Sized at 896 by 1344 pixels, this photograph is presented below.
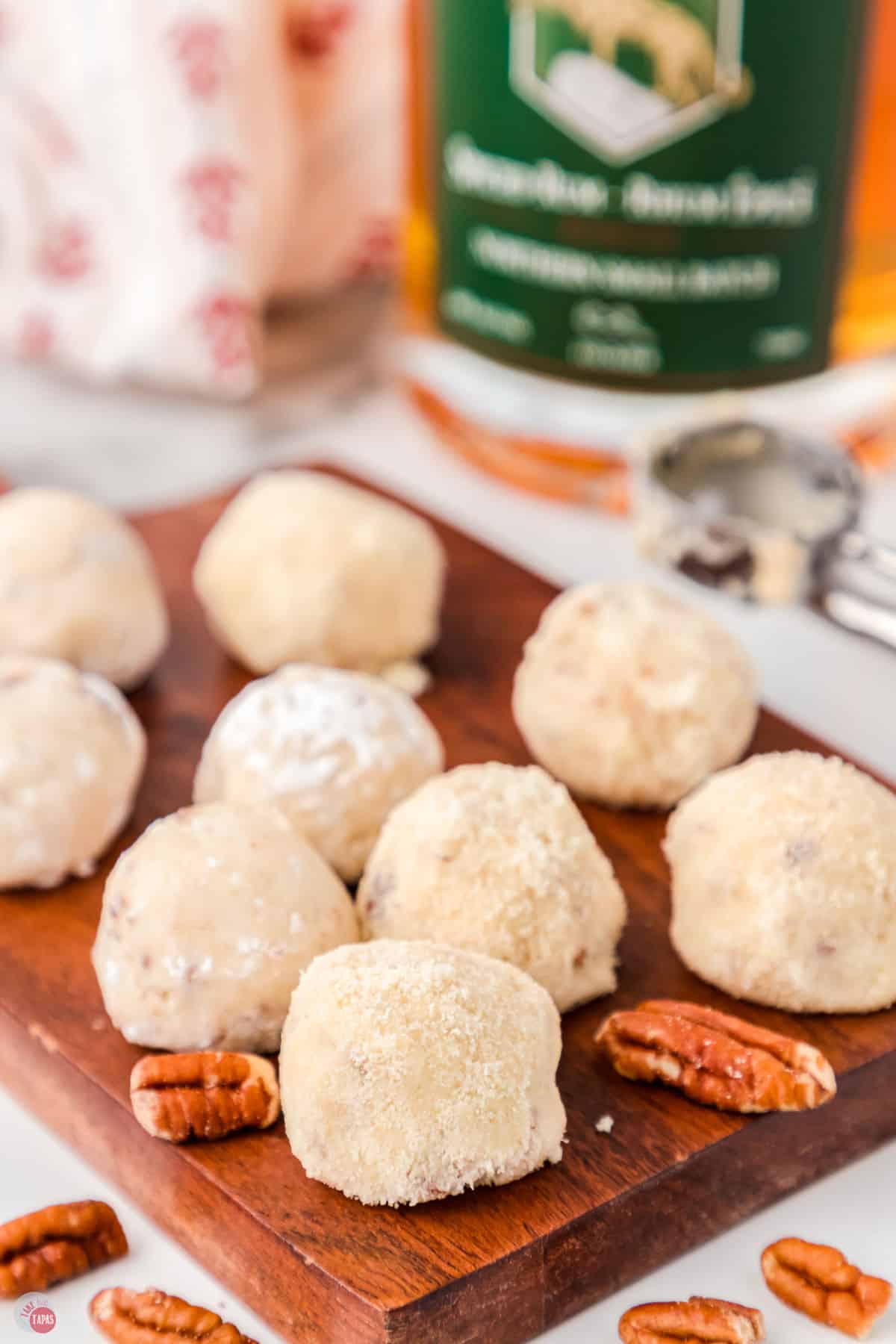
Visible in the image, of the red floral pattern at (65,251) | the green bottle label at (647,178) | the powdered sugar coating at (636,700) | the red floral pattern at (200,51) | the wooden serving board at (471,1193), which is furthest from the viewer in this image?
the red floral pattern at (65,251)

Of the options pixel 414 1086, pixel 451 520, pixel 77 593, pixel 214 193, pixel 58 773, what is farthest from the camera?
pixel 214 193

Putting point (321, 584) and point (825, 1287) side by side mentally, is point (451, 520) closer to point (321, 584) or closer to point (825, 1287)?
point (321, 584)

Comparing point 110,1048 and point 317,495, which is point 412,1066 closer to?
point 110,1048

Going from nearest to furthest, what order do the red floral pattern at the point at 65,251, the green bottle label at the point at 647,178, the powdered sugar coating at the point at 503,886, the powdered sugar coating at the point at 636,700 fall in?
the powdered sugar coating at the point at 503,886 < the powdered sugar coating at the point at 636,700 < the green bottle label at the point at 647,178 < the red floral pattern at the point at 65,251

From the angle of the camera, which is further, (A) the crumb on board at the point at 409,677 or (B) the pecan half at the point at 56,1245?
(A) the crumb on board at the point at 409,677

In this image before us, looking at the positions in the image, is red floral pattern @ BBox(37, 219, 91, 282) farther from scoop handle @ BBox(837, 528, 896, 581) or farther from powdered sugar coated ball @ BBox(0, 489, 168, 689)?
scoop handle @ BBox(837, 528, 896, 581)

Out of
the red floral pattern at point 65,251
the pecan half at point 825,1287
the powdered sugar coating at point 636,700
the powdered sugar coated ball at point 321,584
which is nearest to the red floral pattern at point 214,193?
the red floral pattern at point 65,251

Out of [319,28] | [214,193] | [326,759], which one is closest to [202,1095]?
[326,759]

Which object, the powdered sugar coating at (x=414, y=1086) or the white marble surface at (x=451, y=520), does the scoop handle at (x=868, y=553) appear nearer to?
the white marble surface at (x=451, y=520)
